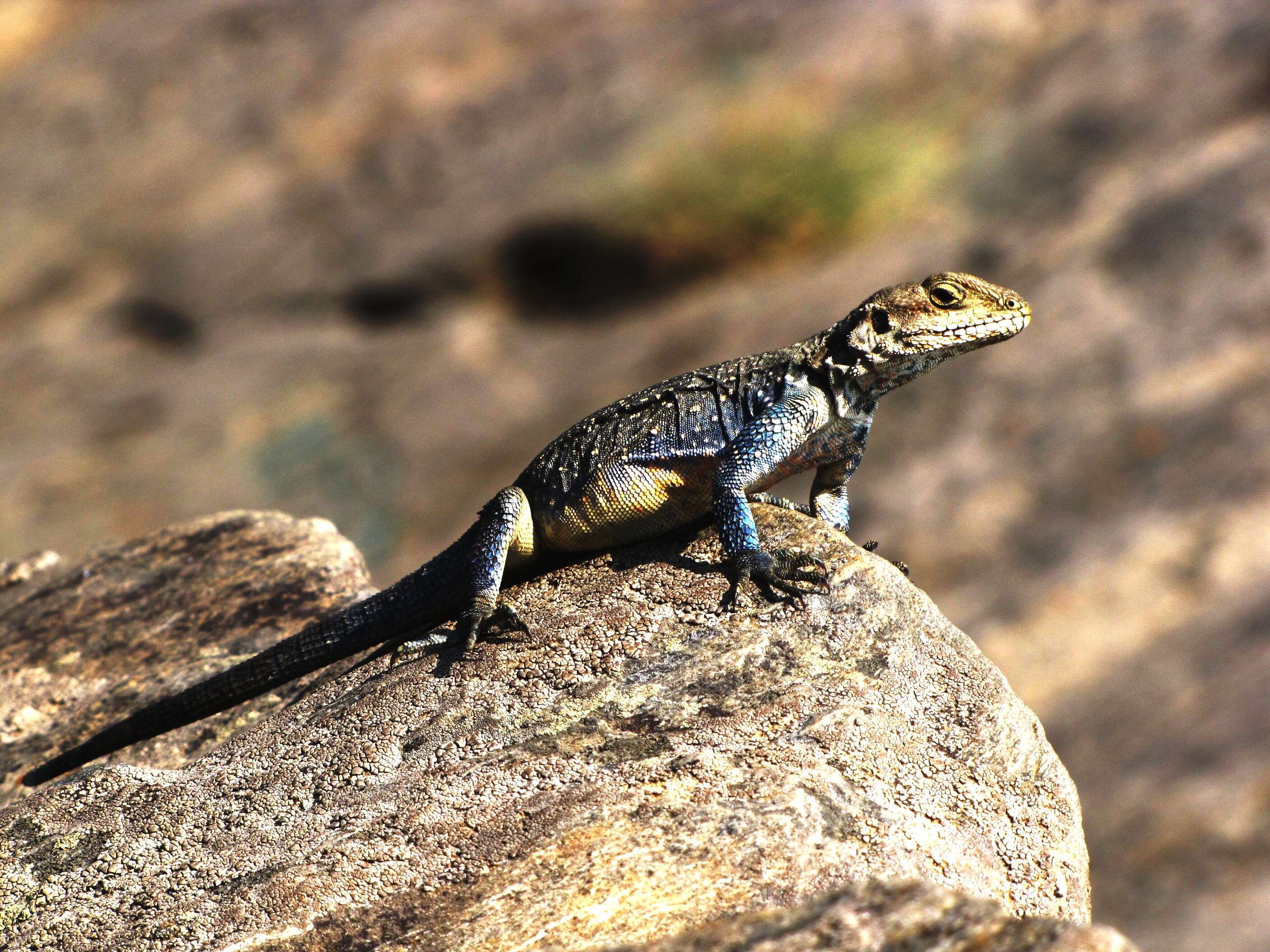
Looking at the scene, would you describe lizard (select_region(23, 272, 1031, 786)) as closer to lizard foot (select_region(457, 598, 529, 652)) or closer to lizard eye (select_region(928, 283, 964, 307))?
lizard eye (select_region(928, 283, 964, 307))

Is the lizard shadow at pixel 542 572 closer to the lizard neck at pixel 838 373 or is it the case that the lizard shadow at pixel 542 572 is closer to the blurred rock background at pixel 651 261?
the lizard neck at pixel 838 373

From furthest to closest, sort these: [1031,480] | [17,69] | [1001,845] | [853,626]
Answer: [17,69] → [1031,480] → [853,626] → [1001,845]

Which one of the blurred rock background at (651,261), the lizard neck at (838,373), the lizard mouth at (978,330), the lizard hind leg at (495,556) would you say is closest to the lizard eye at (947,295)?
the lizard mouth at (978,330)

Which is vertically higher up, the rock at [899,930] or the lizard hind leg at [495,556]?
the lizard hind leg at [495,556]

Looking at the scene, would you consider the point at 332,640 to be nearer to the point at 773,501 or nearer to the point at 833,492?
the point at 773,501

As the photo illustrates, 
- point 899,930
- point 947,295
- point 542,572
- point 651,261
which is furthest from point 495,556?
point 651,261

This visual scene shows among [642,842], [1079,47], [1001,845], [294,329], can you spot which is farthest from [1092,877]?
[294,329]

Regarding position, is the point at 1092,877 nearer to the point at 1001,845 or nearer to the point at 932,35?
the point at 1001,845
